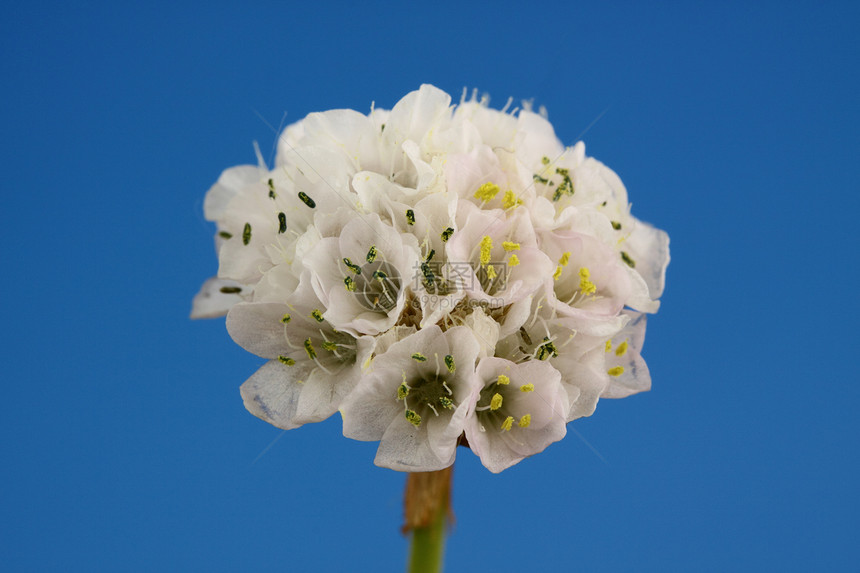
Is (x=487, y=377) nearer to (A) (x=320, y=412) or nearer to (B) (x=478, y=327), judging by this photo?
(B) (x=478, y=327)

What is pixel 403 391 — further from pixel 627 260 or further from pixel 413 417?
pixel 627 260

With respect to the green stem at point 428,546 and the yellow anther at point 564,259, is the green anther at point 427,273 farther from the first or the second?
the green stem at point 428,546

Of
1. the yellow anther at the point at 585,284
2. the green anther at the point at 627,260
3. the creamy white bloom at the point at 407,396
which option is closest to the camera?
the creamy white bloom at the point at 407,396

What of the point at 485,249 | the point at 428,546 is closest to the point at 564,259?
the point at 485,249

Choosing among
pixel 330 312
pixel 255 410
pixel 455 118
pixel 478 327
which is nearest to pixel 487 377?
pixel 478 327

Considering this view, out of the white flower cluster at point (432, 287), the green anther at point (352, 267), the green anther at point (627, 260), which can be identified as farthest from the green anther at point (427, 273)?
the green anther at point (627, 260)

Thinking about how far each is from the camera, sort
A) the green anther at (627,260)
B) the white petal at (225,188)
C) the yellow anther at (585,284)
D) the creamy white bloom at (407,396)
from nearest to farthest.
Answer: the creamy white bloom at (407,396)
the yellow anther at (585,284)
the green anther at (627,260)
the white petal at (225,188)

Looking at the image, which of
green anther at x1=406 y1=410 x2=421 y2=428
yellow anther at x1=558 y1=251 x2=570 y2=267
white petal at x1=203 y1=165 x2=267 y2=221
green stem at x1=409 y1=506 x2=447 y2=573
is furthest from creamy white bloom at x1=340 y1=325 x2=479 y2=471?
white petal at x1=203 y1=165 x2=267 y2=221
